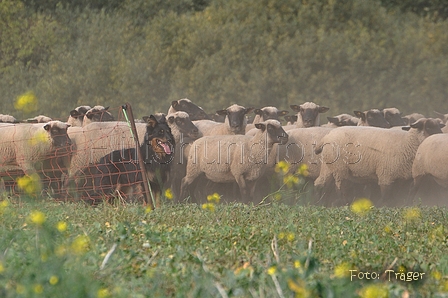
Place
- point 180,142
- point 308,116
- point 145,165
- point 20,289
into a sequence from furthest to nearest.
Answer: point 308,116 < point 180,142 < point 145,165 < point 20,289

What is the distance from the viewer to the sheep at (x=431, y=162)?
14.3 metres

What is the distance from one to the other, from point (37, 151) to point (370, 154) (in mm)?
5481

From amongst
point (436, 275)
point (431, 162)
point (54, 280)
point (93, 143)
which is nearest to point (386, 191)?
point (431, 162)

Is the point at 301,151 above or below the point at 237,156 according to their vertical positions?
below

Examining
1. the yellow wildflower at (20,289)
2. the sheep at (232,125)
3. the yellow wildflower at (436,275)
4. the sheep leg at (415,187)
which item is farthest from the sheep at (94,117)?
the yellow wildflower at (20,289)

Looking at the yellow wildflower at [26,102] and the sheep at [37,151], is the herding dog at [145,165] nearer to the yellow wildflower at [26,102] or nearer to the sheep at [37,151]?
the sheep at [37,151]

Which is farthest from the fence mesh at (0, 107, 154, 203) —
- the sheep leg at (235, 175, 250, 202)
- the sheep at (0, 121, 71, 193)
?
the sheep leg at (235, 175, 250, 202)

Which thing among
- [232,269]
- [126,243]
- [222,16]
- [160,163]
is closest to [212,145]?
[160,163]

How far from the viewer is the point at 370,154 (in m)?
15.2

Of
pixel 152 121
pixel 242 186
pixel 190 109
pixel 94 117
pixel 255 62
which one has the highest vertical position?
pixel 152 121

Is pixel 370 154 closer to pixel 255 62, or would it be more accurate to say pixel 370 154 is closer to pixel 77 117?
pixel 77 117

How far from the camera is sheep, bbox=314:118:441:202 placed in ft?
49.2

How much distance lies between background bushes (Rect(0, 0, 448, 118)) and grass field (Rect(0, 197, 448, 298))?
24.2m

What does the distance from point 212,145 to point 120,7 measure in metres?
28.9
